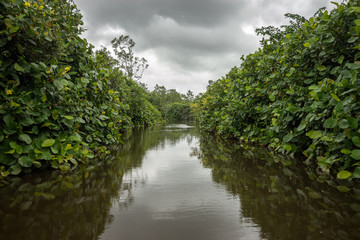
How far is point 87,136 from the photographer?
11.8ft

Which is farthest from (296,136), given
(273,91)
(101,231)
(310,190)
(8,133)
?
(8,133)

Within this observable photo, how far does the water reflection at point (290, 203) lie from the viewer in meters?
1.36

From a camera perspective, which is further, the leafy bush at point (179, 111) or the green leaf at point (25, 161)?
the leafy bush at point (179, 111)

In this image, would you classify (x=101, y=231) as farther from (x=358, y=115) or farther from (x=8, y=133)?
(x=358, y=115)

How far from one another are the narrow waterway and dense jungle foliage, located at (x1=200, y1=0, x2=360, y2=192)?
41 cm

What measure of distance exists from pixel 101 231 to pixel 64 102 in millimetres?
2146

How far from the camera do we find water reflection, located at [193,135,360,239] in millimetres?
1357

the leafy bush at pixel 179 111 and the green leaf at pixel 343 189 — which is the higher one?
the leafy bush at pixel 179 111

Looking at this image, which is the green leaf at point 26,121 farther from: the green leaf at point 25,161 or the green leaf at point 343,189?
the green leaf at point 343,189

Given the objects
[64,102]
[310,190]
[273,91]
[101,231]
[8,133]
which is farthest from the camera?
[273,91]

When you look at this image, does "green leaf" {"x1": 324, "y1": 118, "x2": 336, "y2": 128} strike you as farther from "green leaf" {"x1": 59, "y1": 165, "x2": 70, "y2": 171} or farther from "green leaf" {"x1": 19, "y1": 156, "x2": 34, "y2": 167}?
"green leaf" {"x1": 19, "y1": 156, "x2": 34, "y2": 167}

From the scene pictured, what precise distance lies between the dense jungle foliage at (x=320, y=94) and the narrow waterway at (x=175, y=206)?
1.34 feet

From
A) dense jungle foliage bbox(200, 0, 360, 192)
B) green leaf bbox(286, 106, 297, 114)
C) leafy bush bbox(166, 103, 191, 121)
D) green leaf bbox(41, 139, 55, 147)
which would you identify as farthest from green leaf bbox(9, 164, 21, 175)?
leafy bush bbox(166, 103, 191, 121)

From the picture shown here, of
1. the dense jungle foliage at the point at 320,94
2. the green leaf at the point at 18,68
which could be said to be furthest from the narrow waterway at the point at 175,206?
the green leaf at the point at 18,68
